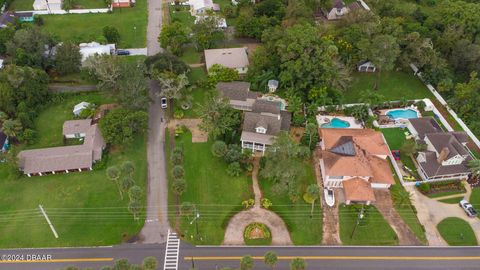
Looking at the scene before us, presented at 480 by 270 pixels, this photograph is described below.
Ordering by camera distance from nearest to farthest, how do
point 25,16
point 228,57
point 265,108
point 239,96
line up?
point 265,108 < point 239,96 < point 228,57 < point 25,16

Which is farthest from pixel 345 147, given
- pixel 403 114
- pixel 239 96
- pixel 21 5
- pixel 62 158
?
pixel 21 5

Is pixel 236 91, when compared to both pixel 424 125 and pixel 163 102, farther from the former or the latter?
pixel 424 125

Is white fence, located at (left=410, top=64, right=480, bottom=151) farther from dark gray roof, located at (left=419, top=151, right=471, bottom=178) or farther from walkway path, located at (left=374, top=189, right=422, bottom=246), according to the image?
walkway path, located at (left=374, top=189, right=422, bottom=246)

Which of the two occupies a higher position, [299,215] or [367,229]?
[367,229]

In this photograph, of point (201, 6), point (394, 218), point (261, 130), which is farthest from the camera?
point (201, 6)

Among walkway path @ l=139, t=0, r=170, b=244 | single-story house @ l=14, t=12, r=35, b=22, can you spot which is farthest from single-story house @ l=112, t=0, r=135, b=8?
walkway path @ l=139, t=0, r=170, b=244

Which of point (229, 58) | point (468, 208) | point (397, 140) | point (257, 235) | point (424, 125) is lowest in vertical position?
point (257, 235)

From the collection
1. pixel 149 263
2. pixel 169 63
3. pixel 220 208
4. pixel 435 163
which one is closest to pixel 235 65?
pixel 169 63

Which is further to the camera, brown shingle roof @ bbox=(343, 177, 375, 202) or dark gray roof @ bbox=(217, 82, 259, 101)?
dark gray roof @ bbox=(217, 82, 259, 101)

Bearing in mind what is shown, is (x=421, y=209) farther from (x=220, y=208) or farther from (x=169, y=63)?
(x=169, y=63)
